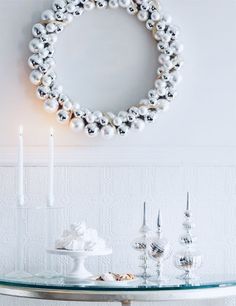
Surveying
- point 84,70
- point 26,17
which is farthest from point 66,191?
point 26,17

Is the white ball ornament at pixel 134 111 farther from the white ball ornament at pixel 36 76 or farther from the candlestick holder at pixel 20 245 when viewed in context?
the candlestick holder at pixel 20 245

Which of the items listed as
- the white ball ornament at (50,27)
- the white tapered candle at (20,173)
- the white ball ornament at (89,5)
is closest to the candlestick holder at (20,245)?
the white tapered candle at (20,173)

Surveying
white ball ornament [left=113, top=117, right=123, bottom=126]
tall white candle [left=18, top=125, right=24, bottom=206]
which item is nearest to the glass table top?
tall white candle [left=18, top=125, right=24, bottom=206]

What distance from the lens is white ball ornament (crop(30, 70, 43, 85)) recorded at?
3111 mm

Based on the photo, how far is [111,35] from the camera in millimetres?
3180

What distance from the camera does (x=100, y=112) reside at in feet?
10.2

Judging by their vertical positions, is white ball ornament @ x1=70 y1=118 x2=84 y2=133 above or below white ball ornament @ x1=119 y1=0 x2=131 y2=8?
below

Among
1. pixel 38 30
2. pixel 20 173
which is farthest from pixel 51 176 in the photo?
pixel 38 30

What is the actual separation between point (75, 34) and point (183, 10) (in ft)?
1.40

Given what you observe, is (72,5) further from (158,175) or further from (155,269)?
(155,269)

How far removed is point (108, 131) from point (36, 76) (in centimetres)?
34

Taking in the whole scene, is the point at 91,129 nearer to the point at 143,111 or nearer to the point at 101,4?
the point at 143,111

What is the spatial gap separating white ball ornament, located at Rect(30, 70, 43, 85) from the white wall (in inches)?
→ 2.6

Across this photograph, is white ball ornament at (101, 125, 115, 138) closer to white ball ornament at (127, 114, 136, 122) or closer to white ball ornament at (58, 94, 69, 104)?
white ball ornament at (127, 114, 136, 122)
